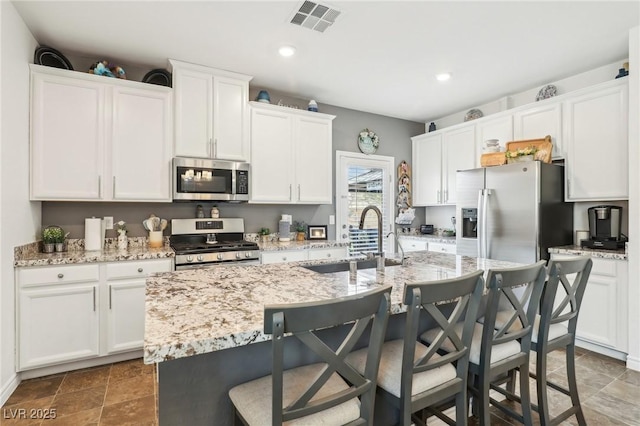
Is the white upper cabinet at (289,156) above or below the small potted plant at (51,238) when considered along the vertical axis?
above

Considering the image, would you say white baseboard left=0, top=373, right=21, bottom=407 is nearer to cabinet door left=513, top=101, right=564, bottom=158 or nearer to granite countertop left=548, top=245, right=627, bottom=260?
granite countertop left=548, top=245, right=627, bottom=260

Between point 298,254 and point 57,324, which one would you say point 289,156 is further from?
point 57,324

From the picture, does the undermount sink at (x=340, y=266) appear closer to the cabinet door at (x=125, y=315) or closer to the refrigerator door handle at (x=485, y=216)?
the cabinet door at (x=125, y=315)

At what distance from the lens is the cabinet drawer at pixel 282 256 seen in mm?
3416

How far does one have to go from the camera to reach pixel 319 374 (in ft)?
3.25

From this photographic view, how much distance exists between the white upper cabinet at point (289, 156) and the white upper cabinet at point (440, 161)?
173 centimetres

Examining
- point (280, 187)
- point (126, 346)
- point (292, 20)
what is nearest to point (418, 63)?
point (292, 20)

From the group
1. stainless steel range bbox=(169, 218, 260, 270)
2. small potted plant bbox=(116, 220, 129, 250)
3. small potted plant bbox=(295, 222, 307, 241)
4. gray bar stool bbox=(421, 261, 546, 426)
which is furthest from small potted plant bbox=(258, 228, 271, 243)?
gray bar stool bbox=(421, 261, 546, 426)

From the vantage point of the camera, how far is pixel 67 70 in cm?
283

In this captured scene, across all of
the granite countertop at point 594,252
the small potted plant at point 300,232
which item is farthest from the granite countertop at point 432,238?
the small potted plant at point 300,232

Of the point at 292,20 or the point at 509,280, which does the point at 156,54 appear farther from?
the point at 509,280

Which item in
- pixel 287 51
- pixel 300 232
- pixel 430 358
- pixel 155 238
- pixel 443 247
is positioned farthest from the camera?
pixel 443 247

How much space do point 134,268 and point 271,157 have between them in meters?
1.79

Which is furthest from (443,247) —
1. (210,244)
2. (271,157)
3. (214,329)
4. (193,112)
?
(214,329)
